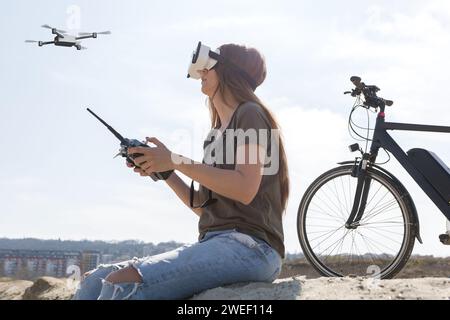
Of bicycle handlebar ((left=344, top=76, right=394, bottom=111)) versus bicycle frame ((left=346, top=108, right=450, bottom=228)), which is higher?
bicycle handlebar ((left=344, top=76, right=394, bottom=111))

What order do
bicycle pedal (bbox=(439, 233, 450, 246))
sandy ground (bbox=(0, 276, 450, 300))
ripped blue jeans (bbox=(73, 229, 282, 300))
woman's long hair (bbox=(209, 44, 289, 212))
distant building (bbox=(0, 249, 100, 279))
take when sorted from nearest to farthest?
ripped blue jeans (bbox=(73, 229, 282, 300))
sandy ground (bbox=(0, 276, 450, 300))
woman's long hair (bbox=(209, 44, 289, 212))
bicycle pedal (bbox=(439, 233, 450, 246))
distant building (bbox=(0, 249, 100, 279))

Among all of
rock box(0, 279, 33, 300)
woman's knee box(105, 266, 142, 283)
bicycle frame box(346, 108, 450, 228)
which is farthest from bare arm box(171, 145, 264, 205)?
rock box(0, 279, 33, 300)

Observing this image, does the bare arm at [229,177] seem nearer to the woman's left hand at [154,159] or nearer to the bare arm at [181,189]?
the woman's left hand at [154,159]

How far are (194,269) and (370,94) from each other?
357 cm

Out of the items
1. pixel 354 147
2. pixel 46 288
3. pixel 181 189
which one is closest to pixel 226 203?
pixel 181 189

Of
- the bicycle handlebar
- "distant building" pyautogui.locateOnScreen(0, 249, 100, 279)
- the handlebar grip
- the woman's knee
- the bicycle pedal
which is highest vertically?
"distant building" pyautogui.locateOnScreen(0, 249, 100, 279)

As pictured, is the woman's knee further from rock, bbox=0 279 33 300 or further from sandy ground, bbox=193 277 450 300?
rock, bbox=0 279 33 300

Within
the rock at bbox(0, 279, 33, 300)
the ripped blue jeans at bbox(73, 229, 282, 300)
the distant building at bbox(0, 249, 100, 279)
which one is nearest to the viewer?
the ripped blue jeans at bbox(73, 229, 282, 300)

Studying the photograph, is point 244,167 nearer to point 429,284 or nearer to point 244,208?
point 244,208

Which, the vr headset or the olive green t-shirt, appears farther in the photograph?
the vr headset

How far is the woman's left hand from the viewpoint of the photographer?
3.33 metres

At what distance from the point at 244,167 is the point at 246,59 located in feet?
2.74

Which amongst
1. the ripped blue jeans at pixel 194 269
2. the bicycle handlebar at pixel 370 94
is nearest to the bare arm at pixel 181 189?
the ripped blue jeans at pixel 194 269

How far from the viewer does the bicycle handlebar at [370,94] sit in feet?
20.1
